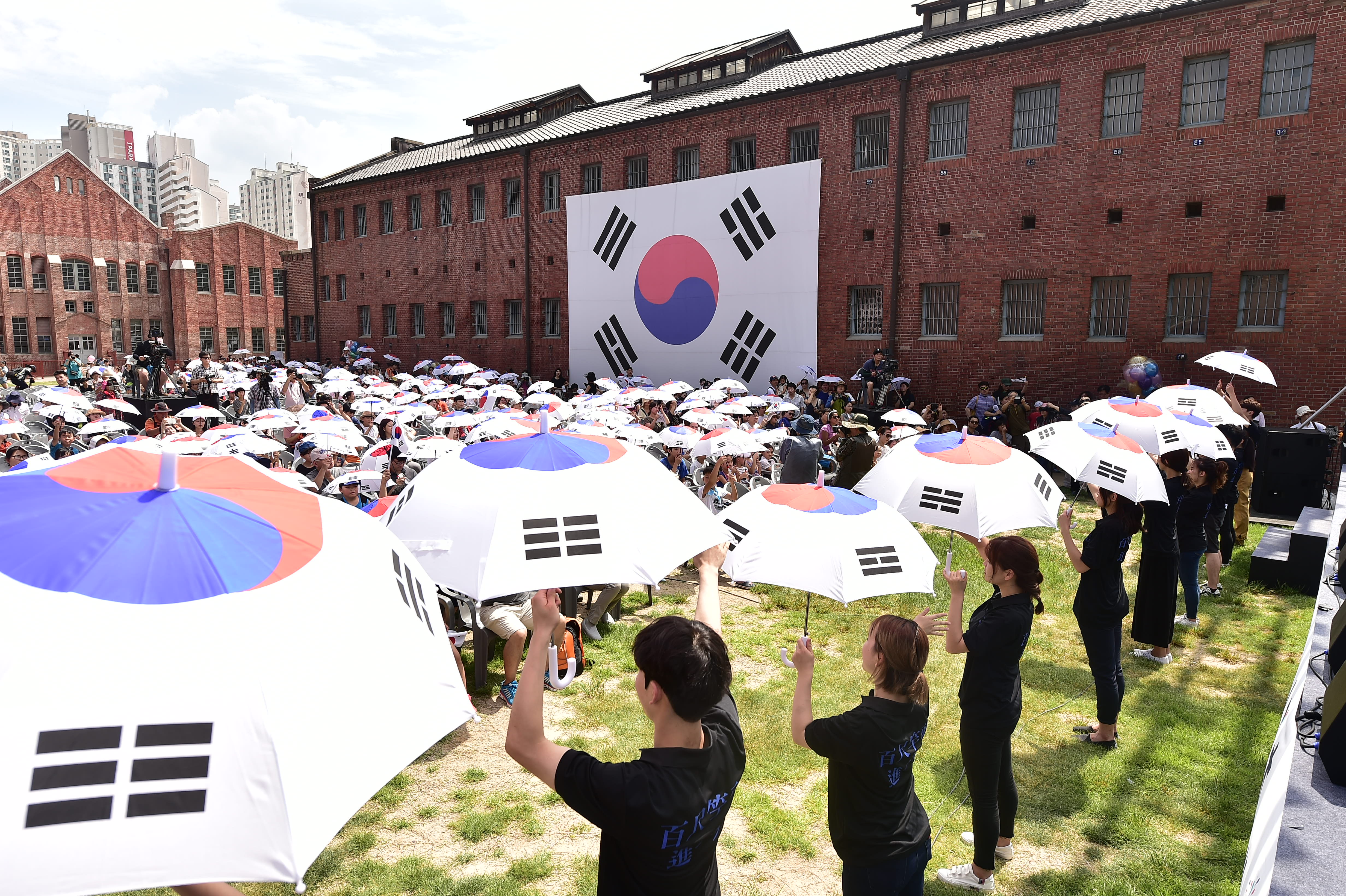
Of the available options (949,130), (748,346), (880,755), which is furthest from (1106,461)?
(748,346)

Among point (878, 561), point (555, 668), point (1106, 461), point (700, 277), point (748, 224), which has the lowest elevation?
point (555, 668)

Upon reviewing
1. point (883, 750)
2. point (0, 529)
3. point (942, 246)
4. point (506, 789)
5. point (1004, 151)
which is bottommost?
point (506, 789)

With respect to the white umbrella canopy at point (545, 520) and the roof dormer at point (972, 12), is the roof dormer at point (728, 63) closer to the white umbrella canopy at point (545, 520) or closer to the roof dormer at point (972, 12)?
the roof dormer at point (972, 12)

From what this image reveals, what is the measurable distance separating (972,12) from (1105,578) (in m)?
21.0

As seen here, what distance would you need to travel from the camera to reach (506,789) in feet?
18.8

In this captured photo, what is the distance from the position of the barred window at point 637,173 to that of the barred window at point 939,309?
10.3 meters

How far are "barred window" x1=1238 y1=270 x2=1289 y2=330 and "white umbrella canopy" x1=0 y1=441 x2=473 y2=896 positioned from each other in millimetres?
19134

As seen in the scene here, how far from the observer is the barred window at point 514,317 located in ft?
102

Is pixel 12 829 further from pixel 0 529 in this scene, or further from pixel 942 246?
pixel 942 246

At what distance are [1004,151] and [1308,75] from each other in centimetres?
569

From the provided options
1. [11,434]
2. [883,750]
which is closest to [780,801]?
[883,750]

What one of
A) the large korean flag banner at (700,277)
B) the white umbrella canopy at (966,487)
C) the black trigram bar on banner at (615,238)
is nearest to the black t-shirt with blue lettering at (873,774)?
the white umbrella canopy at (966,487)

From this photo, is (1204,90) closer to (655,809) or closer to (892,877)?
(892,877)

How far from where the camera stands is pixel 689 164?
25.5 m
